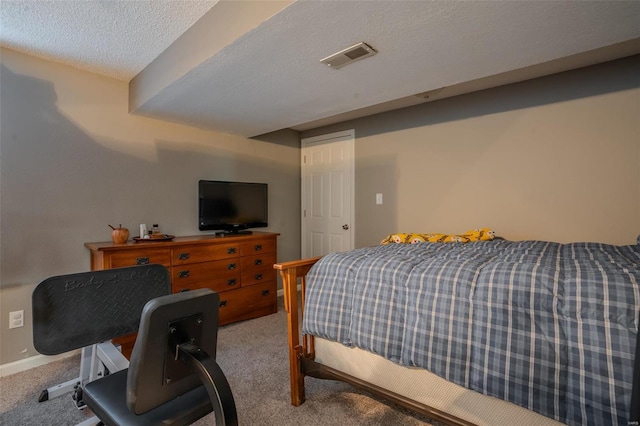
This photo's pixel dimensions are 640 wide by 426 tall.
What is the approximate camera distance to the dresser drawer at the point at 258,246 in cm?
322

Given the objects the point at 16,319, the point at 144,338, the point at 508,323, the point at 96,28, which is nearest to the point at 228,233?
the point at 16,319

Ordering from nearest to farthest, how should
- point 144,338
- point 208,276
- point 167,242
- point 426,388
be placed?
point 144,338 → point 426,388 → point 167,242 → point 208,276

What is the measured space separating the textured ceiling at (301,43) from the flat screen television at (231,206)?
85 cm

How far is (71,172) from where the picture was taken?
2.53m

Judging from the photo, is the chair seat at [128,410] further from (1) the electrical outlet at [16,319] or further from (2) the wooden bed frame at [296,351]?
(1) the electrical outlet at [16,319]

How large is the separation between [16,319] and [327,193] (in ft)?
10.6

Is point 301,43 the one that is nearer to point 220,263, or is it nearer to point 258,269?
point 220,263

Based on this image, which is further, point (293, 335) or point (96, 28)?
point (96, 28)

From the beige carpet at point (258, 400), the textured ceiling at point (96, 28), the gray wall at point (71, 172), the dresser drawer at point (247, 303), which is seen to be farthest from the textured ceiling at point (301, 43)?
the beige carpet at point (258, 400)

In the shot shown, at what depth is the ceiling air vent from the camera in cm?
170

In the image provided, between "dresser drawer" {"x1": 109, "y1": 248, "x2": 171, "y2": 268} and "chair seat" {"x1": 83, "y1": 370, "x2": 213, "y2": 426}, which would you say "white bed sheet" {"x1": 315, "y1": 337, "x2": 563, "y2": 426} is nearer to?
"chair seat" {"x1": 83, "y1": 370, "x2": 213, "y2": 426}

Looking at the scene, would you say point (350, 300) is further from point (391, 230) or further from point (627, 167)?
point (627, 167)

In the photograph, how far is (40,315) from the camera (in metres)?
1.09

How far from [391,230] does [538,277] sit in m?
2.40
